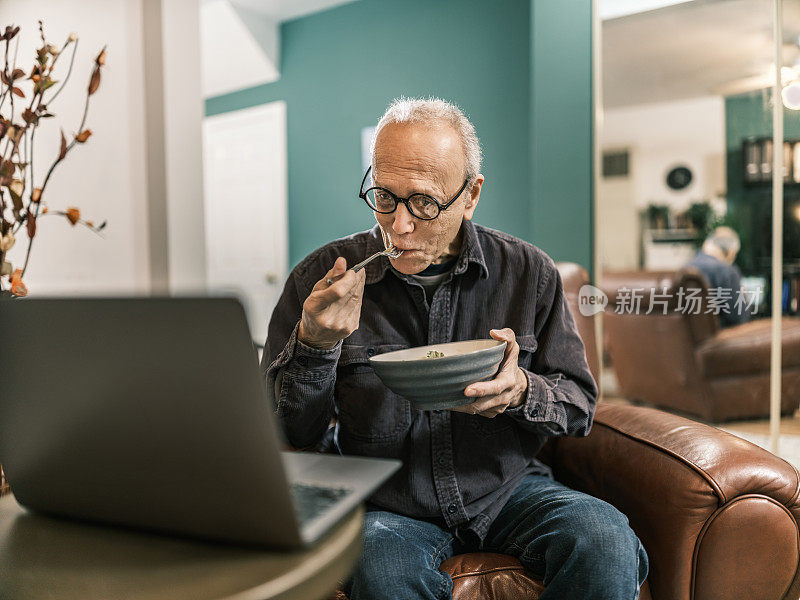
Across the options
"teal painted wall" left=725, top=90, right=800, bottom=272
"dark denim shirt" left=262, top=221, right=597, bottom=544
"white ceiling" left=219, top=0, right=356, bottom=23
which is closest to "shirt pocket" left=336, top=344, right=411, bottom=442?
"dark denim shirt" left=262, top=221, right=597, bottom=544

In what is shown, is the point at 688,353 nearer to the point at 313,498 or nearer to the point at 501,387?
the point at 501,387

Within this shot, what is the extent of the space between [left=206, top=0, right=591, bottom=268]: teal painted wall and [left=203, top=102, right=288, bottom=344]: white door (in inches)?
4.1

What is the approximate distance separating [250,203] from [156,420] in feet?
14.4

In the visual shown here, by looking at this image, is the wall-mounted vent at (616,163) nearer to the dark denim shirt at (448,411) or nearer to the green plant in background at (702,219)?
the green plant in background at (702,219)

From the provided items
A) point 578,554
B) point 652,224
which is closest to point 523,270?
point 578,554

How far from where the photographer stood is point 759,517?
1.10m

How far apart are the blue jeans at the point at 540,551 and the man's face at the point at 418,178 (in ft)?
1.64

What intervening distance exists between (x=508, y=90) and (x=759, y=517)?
9.16 ft

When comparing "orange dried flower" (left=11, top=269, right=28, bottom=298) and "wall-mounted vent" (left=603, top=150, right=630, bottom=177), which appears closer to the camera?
"orange dried flower" (left=11, top=269, right=28, bottom=298)

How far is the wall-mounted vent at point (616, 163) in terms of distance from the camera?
2973 mm

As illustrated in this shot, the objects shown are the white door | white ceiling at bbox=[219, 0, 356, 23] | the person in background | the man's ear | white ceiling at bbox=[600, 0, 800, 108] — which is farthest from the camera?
the white door

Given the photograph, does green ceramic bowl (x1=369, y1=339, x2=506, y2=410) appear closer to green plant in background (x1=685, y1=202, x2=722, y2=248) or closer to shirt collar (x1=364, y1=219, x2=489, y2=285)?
shirt collar (x1=364, y1=219, x2=489, y2=285)

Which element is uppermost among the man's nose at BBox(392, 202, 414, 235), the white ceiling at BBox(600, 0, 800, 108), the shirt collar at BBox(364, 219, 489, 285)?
the white ceiling at BBox(600, 0, 800, 108)

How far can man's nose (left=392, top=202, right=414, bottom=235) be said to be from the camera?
3.90 feet
